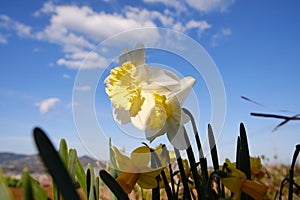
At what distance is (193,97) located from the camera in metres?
0.90

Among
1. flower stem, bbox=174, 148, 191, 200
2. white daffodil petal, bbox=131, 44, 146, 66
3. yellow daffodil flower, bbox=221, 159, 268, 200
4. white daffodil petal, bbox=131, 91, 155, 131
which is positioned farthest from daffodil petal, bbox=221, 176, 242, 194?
white daffodil petal, bbox=131, 44, 146, 66

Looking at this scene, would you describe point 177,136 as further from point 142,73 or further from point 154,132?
point 142,73

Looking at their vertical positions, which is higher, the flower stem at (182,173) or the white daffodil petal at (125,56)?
the white daffodil petal at (125,56)

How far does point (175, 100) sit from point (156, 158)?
0.14 metres

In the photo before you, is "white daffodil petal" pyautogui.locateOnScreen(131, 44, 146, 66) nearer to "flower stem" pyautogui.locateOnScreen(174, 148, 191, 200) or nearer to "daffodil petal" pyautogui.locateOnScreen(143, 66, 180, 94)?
"daffodil petal" pyautogui.locateOnScreen(143, 66, 180, 94)

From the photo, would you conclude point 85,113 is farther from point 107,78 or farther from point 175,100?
point 175,100

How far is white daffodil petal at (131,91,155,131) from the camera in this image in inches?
31.7

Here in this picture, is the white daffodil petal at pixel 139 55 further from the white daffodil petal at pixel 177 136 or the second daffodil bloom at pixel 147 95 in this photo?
the white daffodil petal at pixel 177 136

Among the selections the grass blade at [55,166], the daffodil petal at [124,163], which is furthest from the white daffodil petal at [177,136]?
the grass blade at [55,166]

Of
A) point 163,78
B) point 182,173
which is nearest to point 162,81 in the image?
point 163,78

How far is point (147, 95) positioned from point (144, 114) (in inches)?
1.8

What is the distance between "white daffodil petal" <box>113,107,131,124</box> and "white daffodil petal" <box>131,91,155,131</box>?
0.15 ft

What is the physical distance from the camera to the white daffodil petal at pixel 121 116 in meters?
0.88

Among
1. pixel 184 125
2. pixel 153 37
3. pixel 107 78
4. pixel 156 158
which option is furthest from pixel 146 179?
pixel 153 37
